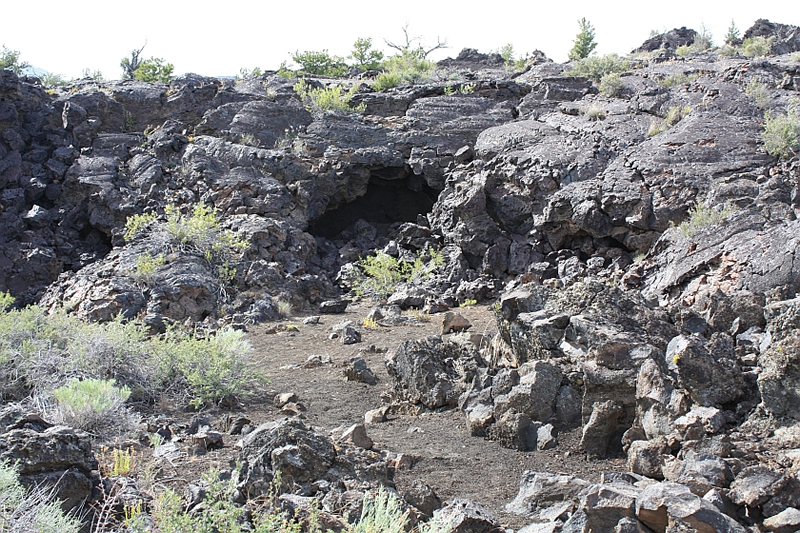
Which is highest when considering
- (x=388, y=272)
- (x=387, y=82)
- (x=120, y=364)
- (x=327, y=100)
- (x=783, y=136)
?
(x=387, y=82)

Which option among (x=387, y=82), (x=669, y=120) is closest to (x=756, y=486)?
(x=669, y=120)

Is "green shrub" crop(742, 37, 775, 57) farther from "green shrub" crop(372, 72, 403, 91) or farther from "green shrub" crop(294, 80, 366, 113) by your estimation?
"green shrub" crop(294, 80, 366, 113)

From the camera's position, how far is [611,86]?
1443 cm

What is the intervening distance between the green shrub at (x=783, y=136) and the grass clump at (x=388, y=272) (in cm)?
591

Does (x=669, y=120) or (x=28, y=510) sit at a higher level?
(x=669, y=120)

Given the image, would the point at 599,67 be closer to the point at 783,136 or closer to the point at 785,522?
the point at 783,136

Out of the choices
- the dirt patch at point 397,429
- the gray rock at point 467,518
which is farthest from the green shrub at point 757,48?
the gray rock at point 467,518

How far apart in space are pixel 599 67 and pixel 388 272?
744 cm

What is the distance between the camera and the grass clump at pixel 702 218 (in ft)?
29.7

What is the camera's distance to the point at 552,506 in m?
4.04

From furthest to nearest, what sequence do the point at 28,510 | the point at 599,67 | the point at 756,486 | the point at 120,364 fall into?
the point at 599,67
the point at 120,364
the point at 756,486
the point at 28,510

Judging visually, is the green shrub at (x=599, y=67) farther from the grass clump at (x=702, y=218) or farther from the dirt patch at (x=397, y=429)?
the dirt patch at (x=397, y=429)

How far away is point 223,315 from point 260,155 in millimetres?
4799

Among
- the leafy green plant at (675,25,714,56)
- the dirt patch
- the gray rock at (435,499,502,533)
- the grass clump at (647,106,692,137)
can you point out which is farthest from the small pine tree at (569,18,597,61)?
the gray rock at (435,499,502,533)
